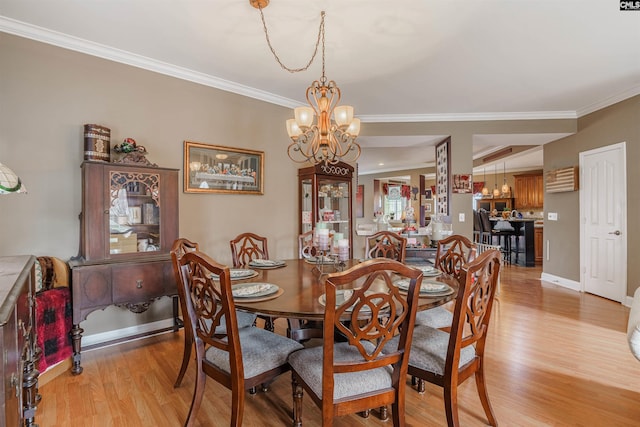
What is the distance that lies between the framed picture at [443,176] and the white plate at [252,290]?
3.69m

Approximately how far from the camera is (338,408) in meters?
1.33

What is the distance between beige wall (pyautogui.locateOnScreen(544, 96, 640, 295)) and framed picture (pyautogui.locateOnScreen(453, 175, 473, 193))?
1612mm

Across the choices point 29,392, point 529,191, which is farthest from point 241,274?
point 529,191

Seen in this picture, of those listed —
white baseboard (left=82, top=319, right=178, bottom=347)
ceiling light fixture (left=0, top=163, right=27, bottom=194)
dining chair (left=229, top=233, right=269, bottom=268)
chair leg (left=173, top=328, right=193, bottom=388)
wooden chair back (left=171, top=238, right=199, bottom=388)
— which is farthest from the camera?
dining chair (left=229, top=233, right=269, bottom=268)

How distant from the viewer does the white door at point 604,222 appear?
3953mm

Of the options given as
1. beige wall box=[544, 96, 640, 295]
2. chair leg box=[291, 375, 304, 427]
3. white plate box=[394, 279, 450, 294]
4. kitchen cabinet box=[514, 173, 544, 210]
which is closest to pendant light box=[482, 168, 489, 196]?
kitchen cabinet box=[514, 173, 544, 210]

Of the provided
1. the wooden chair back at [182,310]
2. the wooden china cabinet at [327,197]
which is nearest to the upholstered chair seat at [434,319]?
the wooden chair back at [182,310]

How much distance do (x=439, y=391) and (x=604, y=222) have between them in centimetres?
383

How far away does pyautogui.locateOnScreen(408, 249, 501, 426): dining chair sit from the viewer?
146 cm

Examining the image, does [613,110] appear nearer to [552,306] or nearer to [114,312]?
[552,306]

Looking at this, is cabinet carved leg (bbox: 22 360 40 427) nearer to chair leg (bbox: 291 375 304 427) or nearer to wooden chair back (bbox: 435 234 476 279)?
chair leg (bbox: 291 375 304 427)

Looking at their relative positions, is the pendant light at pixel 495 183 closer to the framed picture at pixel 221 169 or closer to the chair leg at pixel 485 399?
the framed picture at pixel 221 169

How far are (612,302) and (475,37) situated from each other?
3802mm

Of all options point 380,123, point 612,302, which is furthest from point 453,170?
point 612,302
